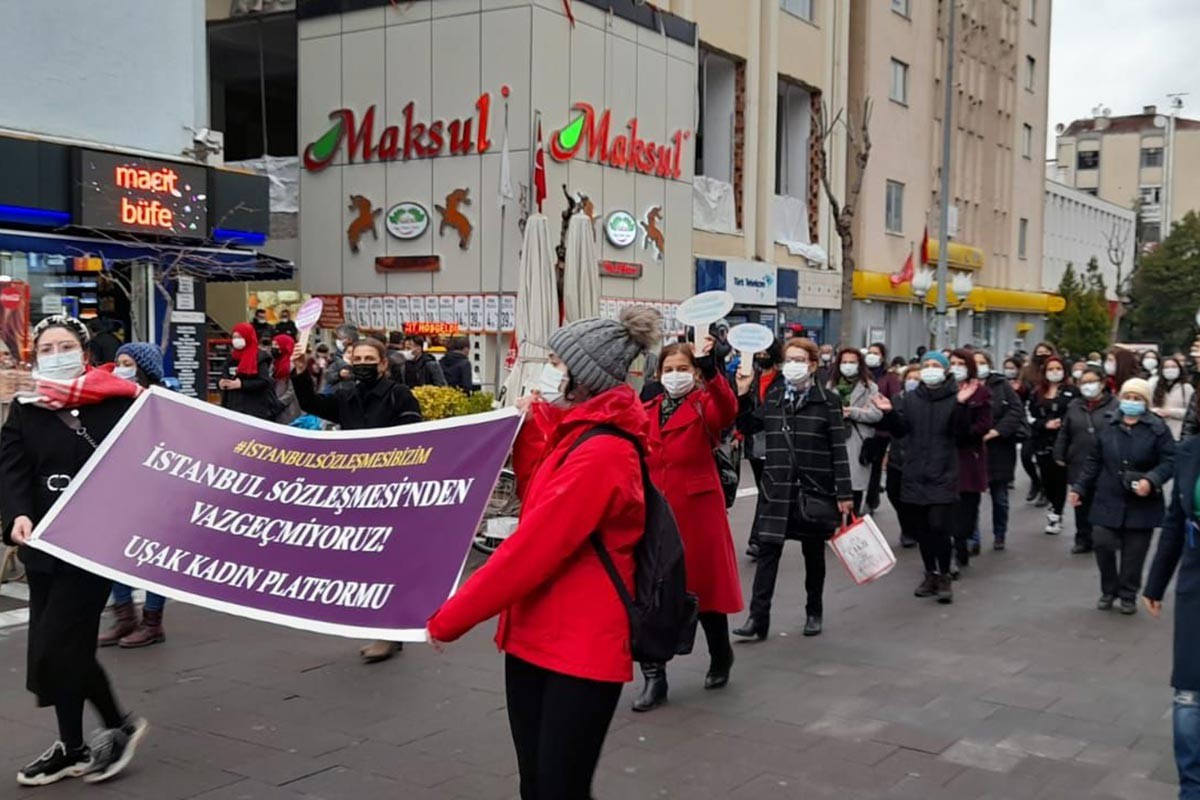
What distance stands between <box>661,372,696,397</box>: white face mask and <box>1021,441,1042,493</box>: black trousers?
26.6 feet

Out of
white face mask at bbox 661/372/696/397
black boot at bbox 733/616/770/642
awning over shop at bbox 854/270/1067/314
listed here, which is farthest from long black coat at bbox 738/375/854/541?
awning over shop at bbox 854/270/1067/314

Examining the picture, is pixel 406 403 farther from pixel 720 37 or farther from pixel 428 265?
pixel 720 37

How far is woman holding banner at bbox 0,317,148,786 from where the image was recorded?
4.89 meters

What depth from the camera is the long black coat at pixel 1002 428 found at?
11625 mm

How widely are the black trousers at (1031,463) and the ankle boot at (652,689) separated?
8302 mm

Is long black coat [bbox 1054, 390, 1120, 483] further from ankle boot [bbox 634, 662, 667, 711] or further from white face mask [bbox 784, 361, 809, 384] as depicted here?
ankle boot [bbox 634, 662, 667, 711]

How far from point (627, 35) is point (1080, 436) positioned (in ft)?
47.8

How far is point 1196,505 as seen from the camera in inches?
172

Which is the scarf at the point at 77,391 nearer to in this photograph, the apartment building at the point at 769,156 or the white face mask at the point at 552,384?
the white face mask at the point at 552,384

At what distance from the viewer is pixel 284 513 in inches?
184

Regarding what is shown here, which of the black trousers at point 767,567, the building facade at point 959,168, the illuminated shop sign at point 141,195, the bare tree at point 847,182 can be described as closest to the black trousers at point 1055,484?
the black trousers at point 767,567

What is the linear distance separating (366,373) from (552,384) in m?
3.48

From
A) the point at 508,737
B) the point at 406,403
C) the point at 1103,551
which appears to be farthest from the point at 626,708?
the point at 1103,551

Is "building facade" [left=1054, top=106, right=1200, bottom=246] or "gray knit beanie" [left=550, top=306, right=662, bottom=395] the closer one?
"gray knit beanie" [left=550, top=306, right=662, bottom=395]
